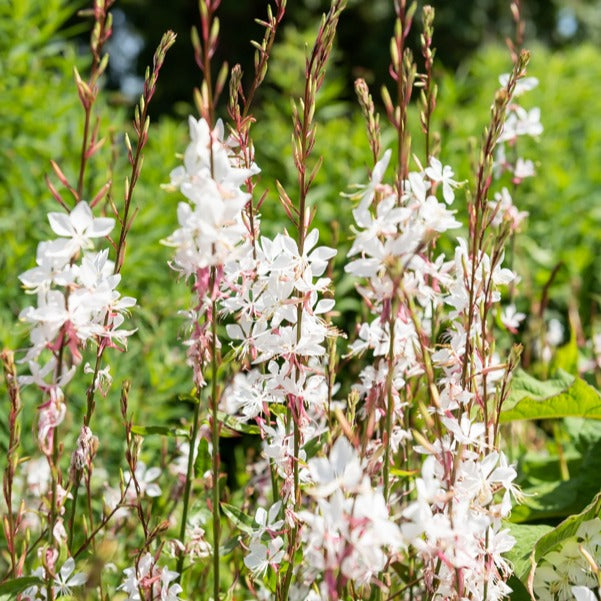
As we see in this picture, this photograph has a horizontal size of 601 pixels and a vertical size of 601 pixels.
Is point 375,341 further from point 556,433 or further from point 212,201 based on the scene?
point 556,433

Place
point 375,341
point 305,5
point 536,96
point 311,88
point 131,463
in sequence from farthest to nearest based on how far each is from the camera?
1. point 305,5
2. point 536,96
3. point 375,341
4. point 131,463
5. point 311,88

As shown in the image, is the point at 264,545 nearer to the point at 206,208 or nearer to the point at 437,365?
the point at 437,365

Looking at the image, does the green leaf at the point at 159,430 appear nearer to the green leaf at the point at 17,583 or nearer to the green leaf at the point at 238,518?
the green leaf at the point at 238,518

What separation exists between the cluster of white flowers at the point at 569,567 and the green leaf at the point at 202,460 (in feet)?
2.01

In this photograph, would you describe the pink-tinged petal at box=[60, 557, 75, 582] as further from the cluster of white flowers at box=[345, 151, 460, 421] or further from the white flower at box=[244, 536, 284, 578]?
the cluster of white flowers at box=[345, 151, 460, 421]

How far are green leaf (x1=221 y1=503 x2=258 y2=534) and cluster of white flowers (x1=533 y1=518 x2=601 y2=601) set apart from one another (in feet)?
1.75


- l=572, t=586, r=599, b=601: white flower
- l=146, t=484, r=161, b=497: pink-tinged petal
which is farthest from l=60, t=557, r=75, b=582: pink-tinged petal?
l=572, t=586, r=599, b=601: white flower

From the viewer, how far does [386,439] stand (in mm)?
963

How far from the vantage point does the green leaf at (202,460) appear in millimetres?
1401

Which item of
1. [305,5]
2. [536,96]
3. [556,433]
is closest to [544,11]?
[305,5]

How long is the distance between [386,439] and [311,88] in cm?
47

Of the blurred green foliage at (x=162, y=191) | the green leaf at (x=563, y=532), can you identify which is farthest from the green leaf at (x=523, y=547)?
the blurred green foliage at (x=162, y=191)

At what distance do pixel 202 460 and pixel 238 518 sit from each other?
0.60 ft

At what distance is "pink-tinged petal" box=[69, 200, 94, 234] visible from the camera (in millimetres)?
950
